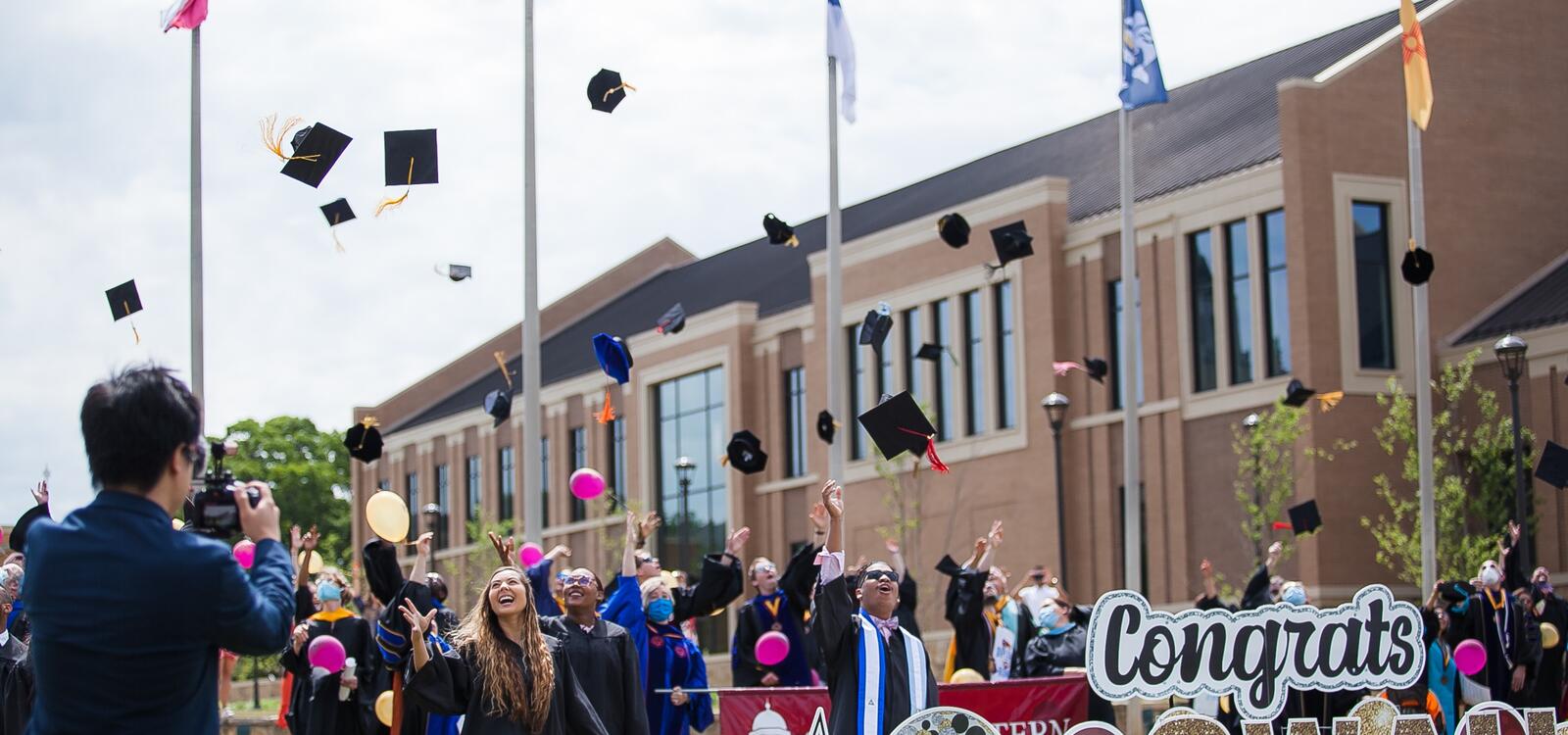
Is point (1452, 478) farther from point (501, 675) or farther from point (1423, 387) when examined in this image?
point (501, 675)

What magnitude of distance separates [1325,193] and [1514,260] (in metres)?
3.58

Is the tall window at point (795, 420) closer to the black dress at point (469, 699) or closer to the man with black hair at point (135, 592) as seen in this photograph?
the black dress at point (469, 699)

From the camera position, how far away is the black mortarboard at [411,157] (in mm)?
14398

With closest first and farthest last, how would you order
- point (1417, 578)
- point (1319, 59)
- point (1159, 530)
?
1. point (1417, 578)
2. point (1159, 530)
3. point (1319, 59)

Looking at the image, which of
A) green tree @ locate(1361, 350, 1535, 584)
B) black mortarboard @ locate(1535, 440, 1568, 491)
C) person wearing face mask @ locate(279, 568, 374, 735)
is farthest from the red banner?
green tree @ locate(1361, 350, 1535, 584)

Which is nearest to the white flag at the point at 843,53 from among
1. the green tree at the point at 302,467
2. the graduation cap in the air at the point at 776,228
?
the graduation cap in the air at the point at 776,228

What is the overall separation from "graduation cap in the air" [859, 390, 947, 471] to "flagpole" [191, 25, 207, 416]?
6.37 metres

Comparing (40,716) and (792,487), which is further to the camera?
(792,487)

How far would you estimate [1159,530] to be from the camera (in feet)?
101

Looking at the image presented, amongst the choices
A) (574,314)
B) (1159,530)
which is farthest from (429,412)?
(1159,530)

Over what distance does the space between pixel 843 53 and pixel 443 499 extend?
36.9 metres

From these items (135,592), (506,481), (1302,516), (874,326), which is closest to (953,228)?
(1302,516)

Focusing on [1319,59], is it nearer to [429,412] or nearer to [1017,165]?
[1017,165]

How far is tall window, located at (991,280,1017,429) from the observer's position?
33.6m
